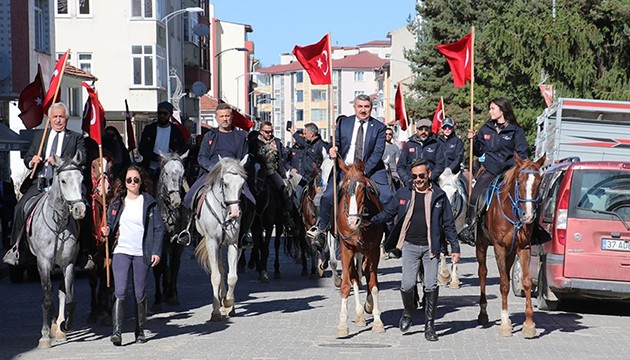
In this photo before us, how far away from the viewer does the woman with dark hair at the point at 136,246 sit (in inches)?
516

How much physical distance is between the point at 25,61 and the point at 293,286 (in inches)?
771

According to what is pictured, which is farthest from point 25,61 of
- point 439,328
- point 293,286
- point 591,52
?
point 439,328

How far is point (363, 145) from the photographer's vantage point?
1491cm

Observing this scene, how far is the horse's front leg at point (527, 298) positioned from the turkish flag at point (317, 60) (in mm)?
3345

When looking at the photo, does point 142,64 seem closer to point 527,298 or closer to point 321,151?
point 321,151

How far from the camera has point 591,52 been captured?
107 feet

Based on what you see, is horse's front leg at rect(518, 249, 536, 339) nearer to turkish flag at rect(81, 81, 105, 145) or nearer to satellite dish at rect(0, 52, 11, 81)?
turkish flag at rect(81, 81, 105, 145)

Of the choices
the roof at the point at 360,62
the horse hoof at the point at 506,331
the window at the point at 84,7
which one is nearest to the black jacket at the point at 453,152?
the horse hoof at the point at 506,331

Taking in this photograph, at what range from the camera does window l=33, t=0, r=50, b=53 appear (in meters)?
39.2

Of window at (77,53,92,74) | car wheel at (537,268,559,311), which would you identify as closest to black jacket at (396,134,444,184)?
car wheel at (537,268,559,311)

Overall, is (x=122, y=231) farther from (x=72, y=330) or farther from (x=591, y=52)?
(x=591, y=52)

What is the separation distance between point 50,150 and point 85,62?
4807 centimetres

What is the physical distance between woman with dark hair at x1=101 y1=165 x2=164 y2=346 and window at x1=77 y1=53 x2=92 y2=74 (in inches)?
1934

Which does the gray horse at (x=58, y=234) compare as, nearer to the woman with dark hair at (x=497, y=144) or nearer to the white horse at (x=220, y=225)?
the white horse at (x=220, y=225)
